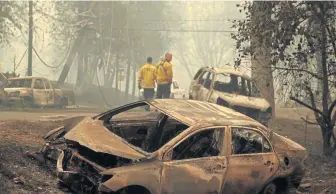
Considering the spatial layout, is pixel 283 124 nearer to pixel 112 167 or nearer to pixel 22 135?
pixel 22 135

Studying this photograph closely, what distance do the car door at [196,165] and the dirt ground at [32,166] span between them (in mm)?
1980

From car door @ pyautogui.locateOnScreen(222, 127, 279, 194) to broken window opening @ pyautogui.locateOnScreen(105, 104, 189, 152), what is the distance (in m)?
0.94

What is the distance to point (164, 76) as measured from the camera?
45.6 feet

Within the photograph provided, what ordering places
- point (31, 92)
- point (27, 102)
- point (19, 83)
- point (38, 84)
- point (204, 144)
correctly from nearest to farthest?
point (204, 144) < point (27, 102) < point (31, 92) < point (19, 83) < point (38, 84)

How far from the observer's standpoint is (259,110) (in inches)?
516

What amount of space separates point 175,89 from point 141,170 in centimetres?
2250

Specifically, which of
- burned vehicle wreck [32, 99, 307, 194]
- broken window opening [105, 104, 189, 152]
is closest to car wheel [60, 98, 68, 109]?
burned vehicle wreck [32, 99, 307, 194]

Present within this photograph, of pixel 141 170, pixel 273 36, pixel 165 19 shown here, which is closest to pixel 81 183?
pixel 141 170

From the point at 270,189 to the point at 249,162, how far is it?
771mm

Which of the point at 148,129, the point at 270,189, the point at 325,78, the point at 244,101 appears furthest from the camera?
the point at 244,101

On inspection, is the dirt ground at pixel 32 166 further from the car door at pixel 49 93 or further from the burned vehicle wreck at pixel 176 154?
the car door at pixel 49 93

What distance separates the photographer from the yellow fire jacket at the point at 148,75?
1445 cm

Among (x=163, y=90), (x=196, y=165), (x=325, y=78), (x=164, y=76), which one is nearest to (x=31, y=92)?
(x=163, y=90)

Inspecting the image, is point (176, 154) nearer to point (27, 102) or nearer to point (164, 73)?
point (164, 73)
